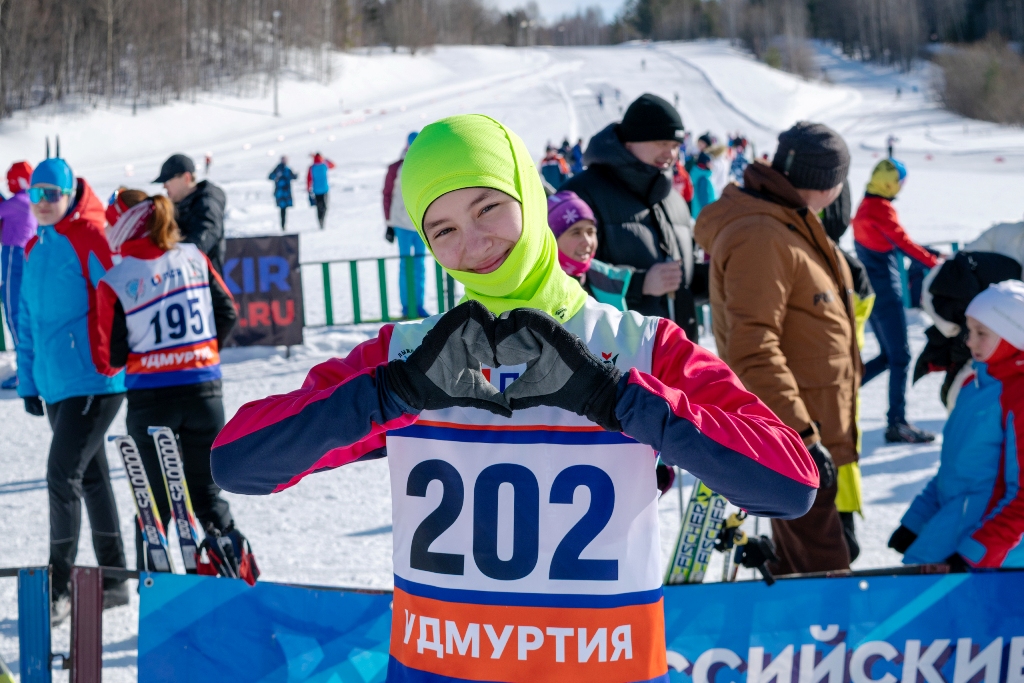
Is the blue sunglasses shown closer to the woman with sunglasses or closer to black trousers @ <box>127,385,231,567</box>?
the woman with sunglasses

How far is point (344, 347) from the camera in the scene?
932 cm

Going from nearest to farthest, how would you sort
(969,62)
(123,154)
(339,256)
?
1. (339,256)
2. (123,154)
3. (969,62)

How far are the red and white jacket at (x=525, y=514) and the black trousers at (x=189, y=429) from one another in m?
2.63

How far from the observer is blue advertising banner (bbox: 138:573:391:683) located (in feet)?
9.61

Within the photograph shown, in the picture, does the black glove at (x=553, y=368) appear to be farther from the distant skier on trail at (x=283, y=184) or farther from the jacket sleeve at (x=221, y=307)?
the distant skier on trail at (x=283, y=184)

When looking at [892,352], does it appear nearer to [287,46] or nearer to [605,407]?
[605,407]

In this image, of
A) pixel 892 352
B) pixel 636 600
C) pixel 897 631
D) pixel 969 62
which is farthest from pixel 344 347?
pixel 969 62

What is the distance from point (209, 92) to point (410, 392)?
51.2m

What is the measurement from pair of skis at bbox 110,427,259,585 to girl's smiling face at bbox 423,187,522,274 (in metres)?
1.97

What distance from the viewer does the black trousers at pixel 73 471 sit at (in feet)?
13.2

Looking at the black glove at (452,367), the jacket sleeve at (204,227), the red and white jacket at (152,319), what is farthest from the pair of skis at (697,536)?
the jacket sleeve at (204,227)

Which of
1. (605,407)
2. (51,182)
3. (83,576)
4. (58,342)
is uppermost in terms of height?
(51,182)

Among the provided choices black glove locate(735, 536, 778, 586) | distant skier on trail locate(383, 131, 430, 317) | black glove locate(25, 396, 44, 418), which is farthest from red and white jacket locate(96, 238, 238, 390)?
distant skier on trail locate(383, 131, 430, 317)

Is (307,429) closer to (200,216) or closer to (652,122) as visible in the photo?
(652,122)
